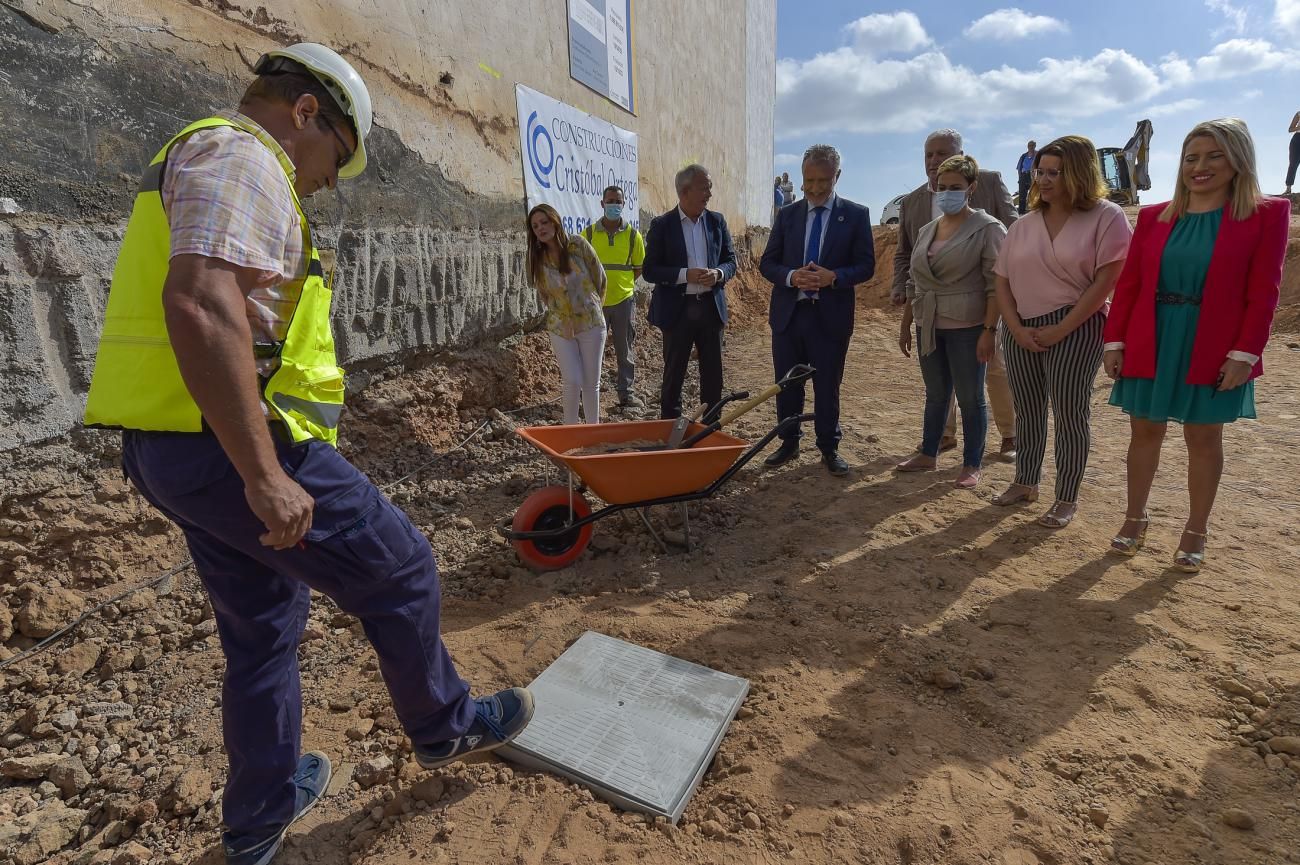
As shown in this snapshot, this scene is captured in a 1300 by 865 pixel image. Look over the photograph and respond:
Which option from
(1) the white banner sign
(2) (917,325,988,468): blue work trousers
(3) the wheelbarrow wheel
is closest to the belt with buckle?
(2) (917,325,988,468): blue work trousers

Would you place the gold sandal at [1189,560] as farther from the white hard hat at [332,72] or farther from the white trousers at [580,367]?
the white hard hat at [332,72]

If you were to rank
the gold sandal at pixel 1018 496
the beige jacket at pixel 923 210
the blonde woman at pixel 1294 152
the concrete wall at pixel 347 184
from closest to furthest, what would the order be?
the concrete wall at pixel 347 184
the gold sandal at pixel 1018 496
the beige jacket at pixel 923 210
the blonde woman at pixel 1294 152

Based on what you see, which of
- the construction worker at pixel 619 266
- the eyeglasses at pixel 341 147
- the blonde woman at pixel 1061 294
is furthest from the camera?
the construction worker at pixel 619 266

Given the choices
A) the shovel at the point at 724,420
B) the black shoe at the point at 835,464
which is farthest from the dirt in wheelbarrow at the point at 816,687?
the shovel at the point at 724,420

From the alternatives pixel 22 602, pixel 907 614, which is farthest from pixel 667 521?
pixel 22 602

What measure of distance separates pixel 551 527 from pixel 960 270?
2606 millimetres

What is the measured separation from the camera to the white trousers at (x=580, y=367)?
4637 mm

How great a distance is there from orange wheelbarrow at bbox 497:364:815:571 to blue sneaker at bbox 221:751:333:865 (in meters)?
1.27

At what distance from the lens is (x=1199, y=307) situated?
9.20ft

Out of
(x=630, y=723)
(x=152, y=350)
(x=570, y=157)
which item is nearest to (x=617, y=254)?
(x=570, y=157)

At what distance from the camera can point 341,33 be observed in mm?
3889

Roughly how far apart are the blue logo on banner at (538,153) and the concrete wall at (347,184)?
26 centimetres

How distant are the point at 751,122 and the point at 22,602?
44.4 feet

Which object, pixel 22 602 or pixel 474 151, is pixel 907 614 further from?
pixel 474 151
